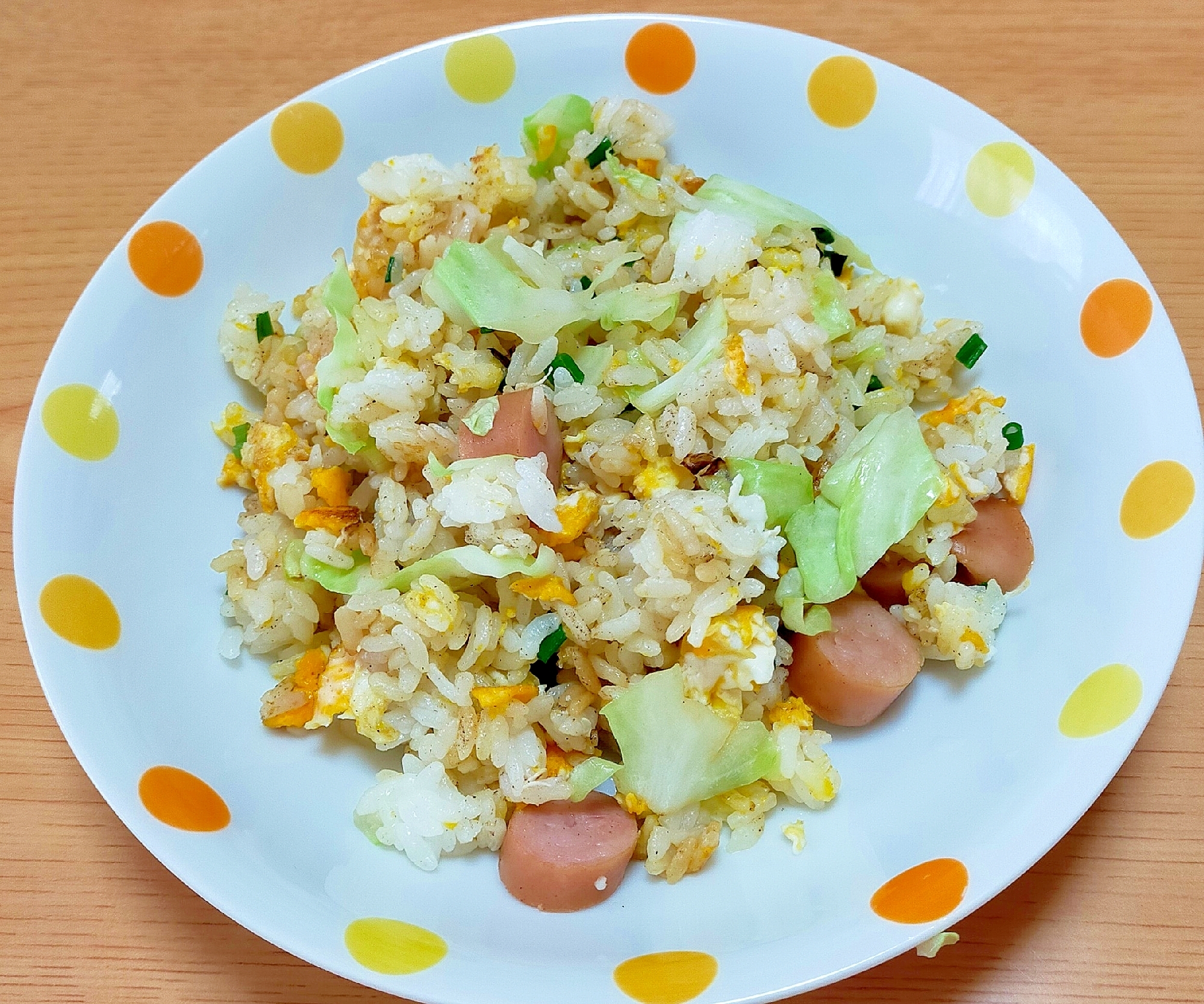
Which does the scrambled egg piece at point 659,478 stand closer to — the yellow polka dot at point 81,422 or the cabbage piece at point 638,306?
the cabbage piece at point 638,306

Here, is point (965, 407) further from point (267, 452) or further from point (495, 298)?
point (267, 452)

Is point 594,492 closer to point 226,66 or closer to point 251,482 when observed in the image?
point 251,482

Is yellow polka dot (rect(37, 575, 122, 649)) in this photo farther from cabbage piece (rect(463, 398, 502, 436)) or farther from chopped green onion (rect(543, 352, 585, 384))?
chopped green onion (rect(543, 352, 585, 384))

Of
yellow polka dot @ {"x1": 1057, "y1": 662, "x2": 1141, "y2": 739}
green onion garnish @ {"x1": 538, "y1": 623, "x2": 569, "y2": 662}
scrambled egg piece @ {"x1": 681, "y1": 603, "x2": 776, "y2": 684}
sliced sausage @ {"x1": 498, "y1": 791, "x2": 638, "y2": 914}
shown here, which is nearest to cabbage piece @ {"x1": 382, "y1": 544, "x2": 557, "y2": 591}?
green onion garnish @ {"x1": 538, "y1": 623, "x2": 569, "y2": 662}

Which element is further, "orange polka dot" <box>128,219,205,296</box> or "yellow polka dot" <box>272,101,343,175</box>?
"yellow polka dot" <box>272,101,343,175</box>

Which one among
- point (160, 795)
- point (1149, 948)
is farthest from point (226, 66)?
point (1149, 948)

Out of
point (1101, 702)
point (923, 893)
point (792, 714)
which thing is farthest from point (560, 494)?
point (1101, 702)

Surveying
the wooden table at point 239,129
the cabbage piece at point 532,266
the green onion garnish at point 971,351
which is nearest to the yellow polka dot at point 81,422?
the wooden table at point 239,129
